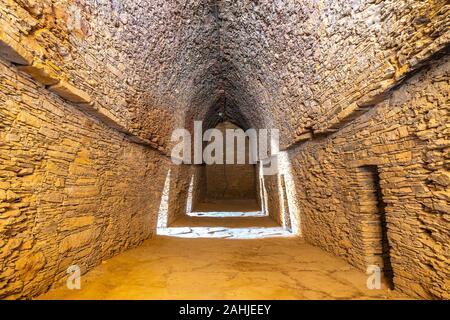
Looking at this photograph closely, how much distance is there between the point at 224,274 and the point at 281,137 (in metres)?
3.72

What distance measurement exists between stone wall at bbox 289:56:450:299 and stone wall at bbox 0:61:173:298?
3.41 metres

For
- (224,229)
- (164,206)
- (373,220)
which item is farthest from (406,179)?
(164,206)

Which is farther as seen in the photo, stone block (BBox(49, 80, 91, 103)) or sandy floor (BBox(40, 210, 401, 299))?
sandy floor (BBox(40, 210, 401, 299))

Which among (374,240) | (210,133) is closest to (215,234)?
(374,240)

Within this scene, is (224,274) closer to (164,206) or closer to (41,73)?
(41,73)

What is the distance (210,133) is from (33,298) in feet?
34.0

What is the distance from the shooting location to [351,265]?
3439 millimetres

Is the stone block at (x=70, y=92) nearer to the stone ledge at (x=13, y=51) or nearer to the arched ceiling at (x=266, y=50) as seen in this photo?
the stone ledge at (x=13, y=51)

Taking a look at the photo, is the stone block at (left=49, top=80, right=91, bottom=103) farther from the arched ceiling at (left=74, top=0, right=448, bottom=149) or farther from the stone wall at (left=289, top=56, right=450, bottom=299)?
the stone wall at (left=289, top=56, right=450, bottom=299)

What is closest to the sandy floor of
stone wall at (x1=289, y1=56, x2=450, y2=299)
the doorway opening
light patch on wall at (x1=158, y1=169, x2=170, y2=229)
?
the doorway opening

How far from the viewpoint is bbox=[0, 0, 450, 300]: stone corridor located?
2133mm

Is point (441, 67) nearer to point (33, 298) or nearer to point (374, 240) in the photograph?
point (374, 240)

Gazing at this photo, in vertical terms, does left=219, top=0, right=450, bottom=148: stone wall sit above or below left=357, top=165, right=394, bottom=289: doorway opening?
above

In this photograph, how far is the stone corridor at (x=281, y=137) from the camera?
2.13 metres
